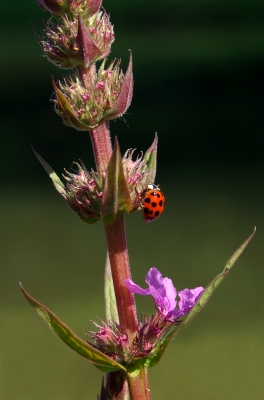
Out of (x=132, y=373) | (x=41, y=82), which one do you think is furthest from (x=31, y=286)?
(x=41, y=82)

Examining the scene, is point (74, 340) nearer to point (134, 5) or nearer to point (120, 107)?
point (120, 107)

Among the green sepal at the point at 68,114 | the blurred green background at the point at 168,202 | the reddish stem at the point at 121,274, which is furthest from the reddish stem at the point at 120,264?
the blurred green background at the point at 168,202

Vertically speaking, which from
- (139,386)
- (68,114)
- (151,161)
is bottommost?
(139,386)

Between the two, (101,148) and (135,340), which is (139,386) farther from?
(101,148)

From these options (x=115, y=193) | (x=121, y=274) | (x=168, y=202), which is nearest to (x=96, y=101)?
(x=115, y=193)

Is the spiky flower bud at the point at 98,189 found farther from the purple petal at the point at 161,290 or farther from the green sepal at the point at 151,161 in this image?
the purple petal at the point at 161,290
